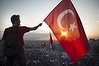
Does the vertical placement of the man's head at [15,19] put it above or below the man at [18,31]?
above

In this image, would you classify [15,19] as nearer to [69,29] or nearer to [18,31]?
[18,31]

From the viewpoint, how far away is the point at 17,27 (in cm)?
651

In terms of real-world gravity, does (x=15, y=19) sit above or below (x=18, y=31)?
above

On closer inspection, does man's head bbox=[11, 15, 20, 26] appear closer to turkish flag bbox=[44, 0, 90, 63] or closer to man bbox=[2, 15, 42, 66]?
man bbox=[2, 15, 42, 66]

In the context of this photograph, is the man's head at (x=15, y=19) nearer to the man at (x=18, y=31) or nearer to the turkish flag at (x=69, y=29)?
the man at (x=18, y=31)

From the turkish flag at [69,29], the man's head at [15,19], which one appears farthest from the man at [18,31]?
the turkish flag at [69,29]

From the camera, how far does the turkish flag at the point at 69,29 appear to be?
7762mm

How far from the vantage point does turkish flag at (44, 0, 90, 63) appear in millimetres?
7762

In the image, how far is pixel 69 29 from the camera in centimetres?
781

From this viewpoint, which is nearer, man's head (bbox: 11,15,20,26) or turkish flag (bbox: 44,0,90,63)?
man's head (bbox: 11,15,20,26)

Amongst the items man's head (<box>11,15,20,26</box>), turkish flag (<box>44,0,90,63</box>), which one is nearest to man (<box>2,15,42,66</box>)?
man's head (<box>11,15,20,26</box>)

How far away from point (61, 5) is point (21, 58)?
235cm

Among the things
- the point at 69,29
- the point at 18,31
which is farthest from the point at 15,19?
the point at 69,29

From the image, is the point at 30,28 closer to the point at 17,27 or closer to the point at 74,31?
the point at 17,27
